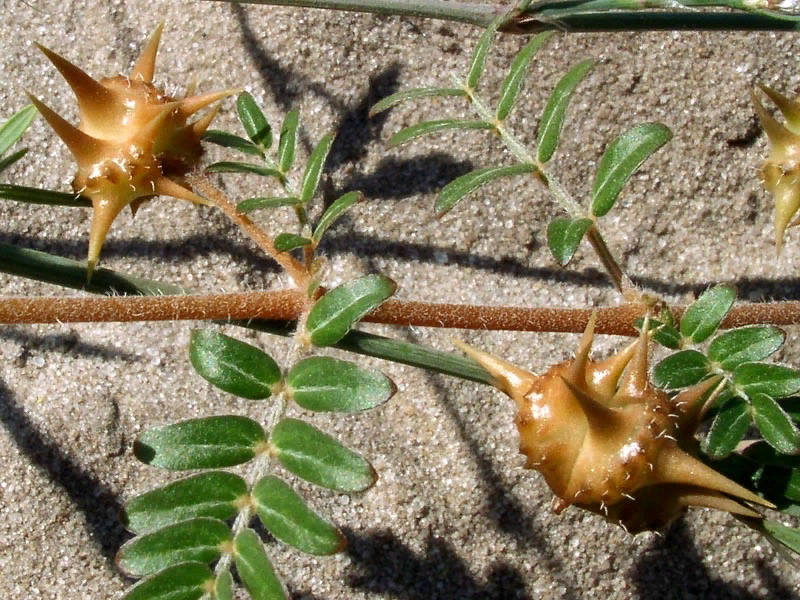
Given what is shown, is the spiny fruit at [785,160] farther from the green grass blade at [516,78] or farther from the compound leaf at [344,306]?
the compound leaf at [344,306]

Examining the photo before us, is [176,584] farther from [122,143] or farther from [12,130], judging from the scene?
[12,130]

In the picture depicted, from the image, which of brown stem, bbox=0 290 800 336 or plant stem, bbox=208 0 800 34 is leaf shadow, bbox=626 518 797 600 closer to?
brown stem, bbox=0 290 800 336

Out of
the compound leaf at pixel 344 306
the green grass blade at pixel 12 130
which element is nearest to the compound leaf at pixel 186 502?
the compound leaf at pixel 344 306

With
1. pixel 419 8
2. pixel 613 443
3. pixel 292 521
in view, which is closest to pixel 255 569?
pixel 292 521

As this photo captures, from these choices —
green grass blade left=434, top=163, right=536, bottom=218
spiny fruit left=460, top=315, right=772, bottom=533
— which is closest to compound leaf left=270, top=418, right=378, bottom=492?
spiny fruit left=460, top=315, right=772, bottom=533

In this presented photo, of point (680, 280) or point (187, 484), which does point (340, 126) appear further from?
point (187, 484)

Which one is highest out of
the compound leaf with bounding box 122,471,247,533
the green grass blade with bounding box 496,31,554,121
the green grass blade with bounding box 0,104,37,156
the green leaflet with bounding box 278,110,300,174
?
the green grass blade with bounding box 496,31,554,121
